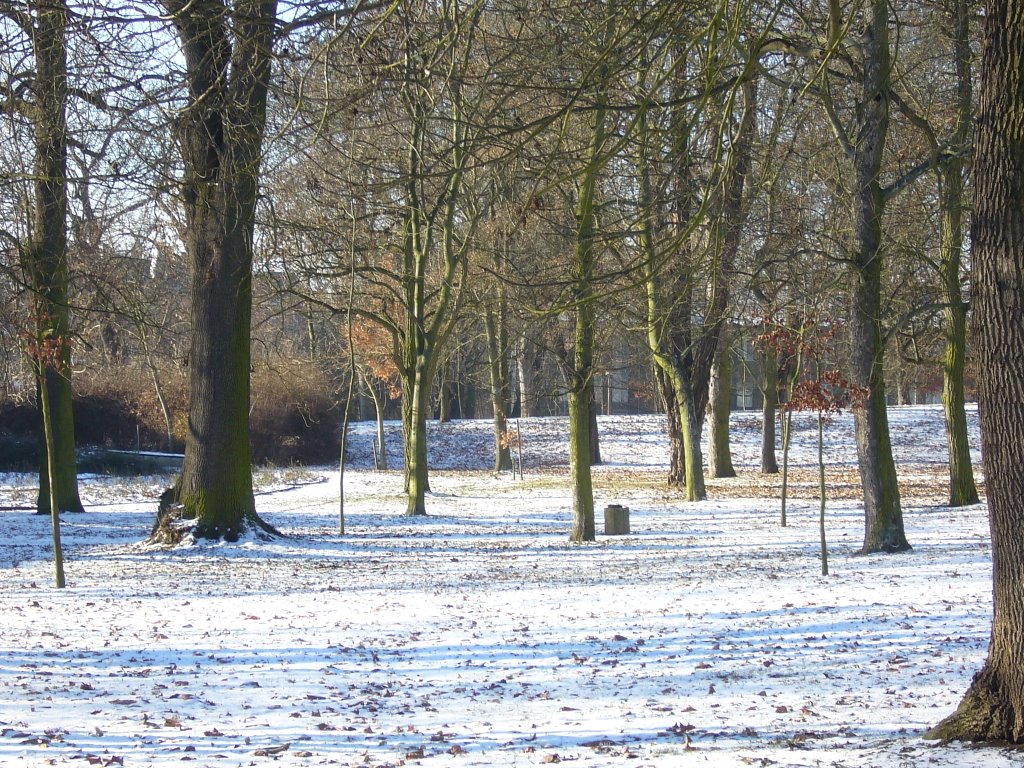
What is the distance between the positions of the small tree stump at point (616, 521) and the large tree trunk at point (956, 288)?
6.15m

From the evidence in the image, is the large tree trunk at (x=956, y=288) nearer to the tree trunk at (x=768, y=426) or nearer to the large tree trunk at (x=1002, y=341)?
the large tree trunk at (x=1002, y=341)

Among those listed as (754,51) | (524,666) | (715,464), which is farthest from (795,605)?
(715,464)

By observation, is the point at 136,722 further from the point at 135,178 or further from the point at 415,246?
the point at 415,246

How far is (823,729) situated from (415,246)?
16.6m

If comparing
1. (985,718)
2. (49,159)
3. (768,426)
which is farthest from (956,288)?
(768,426)

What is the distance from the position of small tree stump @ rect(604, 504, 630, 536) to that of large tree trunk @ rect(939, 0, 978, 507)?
20.2 feet

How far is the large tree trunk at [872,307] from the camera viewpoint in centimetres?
1141

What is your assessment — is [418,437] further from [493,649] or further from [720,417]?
[493,649]

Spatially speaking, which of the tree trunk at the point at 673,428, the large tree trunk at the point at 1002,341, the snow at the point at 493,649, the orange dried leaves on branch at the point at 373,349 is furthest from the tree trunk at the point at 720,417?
the large tree trunk at the point at 1002,341

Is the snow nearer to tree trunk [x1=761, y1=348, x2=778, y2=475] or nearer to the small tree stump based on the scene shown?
the small tree stump

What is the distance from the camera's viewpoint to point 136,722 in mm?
5852

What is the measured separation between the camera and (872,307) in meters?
12.1

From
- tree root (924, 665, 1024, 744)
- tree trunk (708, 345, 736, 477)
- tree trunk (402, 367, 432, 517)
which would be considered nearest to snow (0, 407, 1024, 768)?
tree root (924, 665, 1024, 744)

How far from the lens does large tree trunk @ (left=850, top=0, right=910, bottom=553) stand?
37.4ft
